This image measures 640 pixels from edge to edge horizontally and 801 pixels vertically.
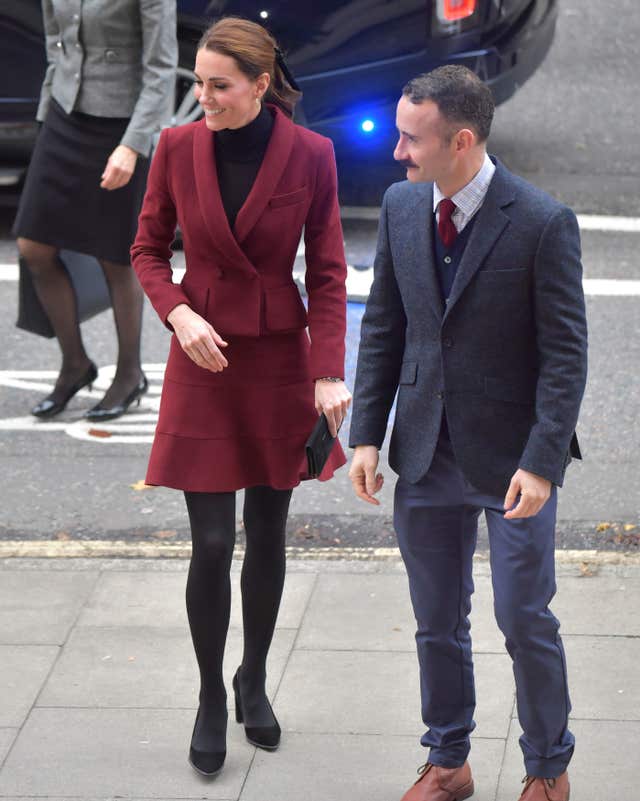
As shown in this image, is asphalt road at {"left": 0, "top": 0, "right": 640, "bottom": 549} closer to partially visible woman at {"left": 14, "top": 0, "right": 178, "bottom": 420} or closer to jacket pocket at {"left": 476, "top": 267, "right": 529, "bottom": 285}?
partially visible woman at {"left": 14, "top": 0, "right": 178, "bottom": 420}

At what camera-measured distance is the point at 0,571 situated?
5.23m

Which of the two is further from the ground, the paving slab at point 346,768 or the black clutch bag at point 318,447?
the black clutch bag at point 318,447

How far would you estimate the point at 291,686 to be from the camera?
14.5 ft

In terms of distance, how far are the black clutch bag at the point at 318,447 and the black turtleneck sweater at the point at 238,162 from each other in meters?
0.54

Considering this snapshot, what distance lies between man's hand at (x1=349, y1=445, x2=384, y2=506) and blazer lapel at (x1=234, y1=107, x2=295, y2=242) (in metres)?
0.61

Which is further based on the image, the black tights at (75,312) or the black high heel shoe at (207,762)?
the black tights at (75,312)

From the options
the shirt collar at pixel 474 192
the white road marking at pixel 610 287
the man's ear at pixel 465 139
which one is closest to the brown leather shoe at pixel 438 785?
the shirt collar at pixel 474 192

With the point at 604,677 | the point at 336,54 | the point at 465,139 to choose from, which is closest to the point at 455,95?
the point at 465,139

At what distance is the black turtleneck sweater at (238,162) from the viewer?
3887mm

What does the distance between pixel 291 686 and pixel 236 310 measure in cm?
113

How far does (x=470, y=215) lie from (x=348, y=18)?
18.4ft

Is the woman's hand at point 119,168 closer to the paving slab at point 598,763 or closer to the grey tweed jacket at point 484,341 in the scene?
the grey tweed jacket at point 484,341

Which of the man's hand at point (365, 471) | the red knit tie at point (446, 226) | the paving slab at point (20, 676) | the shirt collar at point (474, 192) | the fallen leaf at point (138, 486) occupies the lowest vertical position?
the paving slab at point (20, 676)

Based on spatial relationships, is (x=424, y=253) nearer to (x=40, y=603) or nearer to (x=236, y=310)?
(x=236, y=310)
